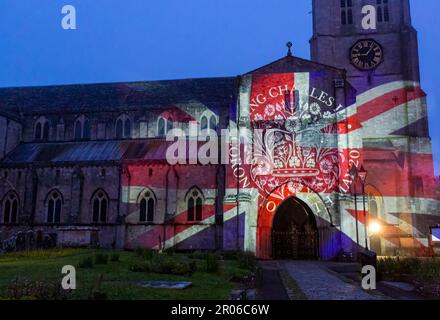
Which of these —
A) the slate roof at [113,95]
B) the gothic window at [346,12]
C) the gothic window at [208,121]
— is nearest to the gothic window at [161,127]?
the slate roof at [113,95]

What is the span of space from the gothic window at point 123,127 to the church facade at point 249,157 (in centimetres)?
11

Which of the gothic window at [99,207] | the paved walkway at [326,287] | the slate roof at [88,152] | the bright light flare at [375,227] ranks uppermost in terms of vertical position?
the slate roof at [88,152]

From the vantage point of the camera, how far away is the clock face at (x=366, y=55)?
4209 centimetres

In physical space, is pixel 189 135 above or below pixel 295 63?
below

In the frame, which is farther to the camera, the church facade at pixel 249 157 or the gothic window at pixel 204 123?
the gothic window at pixel 204 123

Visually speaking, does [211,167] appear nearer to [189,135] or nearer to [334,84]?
[189,135]

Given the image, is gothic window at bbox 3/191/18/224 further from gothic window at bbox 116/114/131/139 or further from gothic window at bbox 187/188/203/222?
gothic window at bbox 187/188/203/222

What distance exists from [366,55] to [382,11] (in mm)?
5136

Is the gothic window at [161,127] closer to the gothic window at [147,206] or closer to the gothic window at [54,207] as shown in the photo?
the gothic window at [147,206]

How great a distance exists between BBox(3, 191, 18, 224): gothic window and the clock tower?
3097cm

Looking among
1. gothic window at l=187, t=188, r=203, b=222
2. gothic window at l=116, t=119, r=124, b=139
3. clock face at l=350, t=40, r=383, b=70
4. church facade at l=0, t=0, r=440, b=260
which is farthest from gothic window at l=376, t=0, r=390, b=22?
gothic window at l=116, t=119, r=124, b=139

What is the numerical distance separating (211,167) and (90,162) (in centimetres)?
1064

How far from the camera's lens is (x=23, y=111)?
45.1 m
